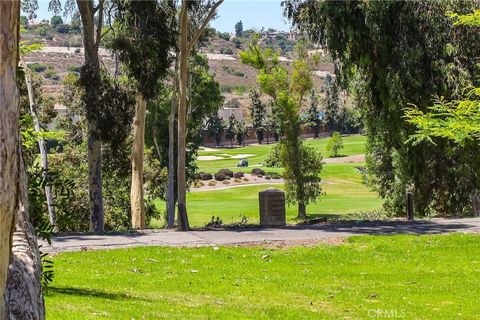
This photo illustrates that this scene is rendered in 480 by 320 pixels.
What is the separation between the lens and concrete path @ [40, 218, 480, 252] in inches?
755

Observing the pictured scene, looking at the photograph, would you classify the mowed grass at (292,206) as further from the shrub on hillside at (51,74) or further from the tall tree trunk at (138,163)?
the shrub on hillside at (51,74)

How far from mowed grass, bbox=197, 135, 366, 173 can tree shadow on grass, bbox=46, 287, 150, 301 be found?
80.5 m

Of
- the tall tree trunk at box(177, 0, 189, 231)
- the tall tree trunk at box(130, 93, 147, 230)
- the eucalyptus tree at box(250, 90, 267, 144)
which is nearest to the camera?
the tall tree trunk at box(177, 0, 189, 231)

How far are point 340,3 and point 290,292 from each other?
47.5 feet

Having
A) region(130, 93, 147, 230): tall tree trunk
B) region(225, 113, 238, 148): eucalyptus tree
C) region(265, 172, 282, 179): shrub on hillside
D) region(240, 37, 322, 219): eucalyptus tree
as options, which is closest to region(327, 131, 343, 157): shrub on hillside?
region(265, 172, 282, 179): shrub on hillside

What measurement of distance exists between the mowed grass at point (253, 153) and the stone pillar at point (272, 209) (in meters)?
69.8

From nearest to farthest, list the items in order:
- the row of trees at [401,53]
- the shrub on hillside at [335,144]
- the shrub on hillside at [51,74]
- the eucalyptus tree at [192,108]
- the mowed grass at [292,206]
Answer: the row of trees at [401,53] < the eucalyptus tree at [192,108] < the mowed grass at [292,206] < the shrub on hillside at [335,144] < the shrub on hillside at [51,74]

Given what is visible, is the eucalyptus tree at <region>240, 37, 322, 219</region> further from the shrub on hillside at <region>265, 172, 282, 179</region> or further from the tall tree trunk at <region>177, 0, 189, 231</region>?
the shrub on hillside at <region>265, 172, 282, 179</region>

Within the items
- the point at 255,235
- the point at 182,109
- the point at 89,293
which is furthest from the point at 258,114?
the point at 89,293

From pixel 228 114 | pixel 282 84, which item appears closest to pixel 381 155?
pixel 282 84

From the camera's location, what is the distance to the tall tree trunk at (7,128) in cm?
326

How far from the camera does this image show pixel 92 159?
26.3 m

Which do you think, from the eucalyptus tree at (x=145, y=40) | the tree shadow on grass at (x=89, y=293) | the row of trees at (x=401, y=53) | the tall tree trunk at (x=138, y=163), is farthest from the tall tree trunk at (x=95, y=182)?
the tree shadow on grass at (x=89, y=293)

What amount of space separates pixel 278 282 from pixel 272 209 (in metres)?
8.69
